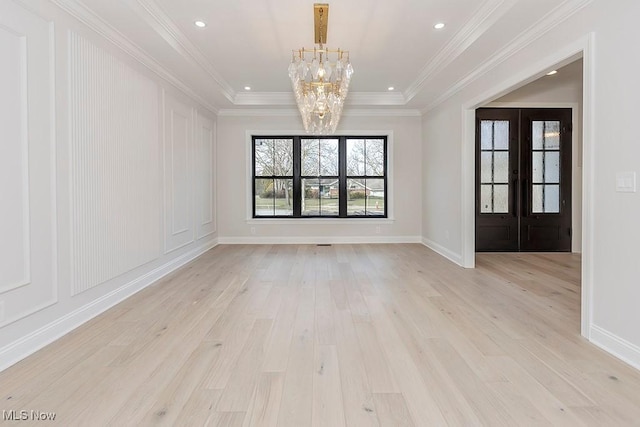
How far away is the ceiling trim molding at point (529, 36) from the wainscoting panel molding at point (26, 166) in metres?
3.94

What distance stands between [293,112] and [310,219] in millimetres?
2152

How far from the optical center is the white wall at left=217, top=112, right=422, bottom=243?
717 cm

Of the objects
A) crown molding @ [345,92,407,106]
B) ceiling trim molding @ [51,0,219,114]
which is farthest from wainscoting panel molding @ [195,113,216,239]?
crown molding @ [345,92,407,106]

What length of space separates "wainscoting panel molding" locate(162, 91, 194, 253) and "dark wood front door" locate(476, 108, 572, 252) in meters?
4.72

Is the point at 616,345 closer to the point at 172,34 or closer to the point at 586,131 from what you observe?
the point at 586,131

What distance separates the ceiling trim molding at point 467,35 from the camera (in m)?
3.14

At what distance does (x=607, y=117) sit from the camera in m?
2.46

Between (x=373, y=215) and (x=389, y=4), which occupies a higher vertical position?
(x=389, y=4)

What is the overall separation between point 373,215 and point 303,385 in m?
5.64

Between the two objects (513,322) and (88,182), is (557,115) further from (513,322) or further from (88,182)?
(88,182)

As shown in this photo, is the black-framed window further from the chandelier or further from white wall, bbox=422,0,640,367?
white wall, bbox=422,0,640,367

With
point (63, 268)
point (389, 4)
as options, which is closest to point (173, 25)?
point (389, 4)

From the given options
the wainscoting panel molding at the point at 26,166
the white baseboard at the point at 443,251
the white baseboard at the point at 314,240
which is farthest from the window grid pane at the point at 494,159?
the wainscoting panel molding at the point at 26,166

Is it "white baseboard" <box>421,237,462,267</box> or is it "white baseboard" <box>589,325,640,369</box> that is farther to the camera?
"white baseboard" <box>421,237,462,267</box>
